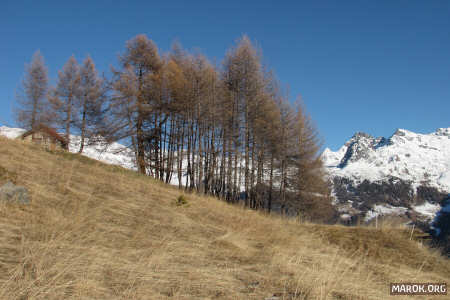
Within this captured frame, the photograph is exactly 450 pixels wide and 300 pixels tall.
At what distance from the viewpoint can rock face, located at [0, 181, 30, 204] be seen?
502cm

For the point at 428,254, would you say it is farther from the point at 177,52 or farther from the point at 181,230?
the point at 177,52

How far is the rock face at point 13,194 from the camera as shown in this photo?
5016 mm

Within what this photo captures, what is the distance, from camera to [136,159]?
1784 centimetres

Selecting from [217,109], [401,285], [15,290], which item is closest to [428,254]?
[401,285]

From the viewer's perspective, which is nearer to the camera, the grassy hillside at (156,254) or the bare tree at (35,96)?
the grassy hillside at (156,254)

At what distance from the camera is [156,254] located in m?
3.89

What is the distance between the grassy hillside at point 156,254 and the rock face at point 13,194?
0.15 m

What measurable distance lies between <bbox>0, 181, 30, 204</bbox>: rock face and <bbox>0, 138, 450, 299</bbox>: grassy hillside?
6.0 inches

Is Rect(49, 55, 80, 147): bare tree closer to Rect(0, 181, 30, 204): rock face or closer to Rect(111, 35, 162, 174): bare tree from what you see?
Rect(111, 35, 162, 174): bare tree

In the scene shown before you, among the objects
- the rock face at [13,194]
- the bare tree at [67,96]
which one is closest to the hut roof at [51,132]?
the bare tree at [67,96]

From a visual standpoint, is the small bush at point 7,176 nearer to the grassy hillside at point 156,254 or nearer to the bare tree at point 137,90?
the grassy hillside at point 156,254

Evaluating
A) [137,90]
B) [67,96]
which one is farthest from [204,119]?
[67,96]

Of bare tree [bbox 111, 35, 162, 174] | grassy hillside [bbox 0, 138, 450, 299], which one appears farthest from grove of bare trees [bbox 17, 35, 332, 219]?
grassy hillside [bbox 0, 138, 450, 299]

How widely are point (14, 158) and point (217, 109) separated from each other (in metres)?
12.7
